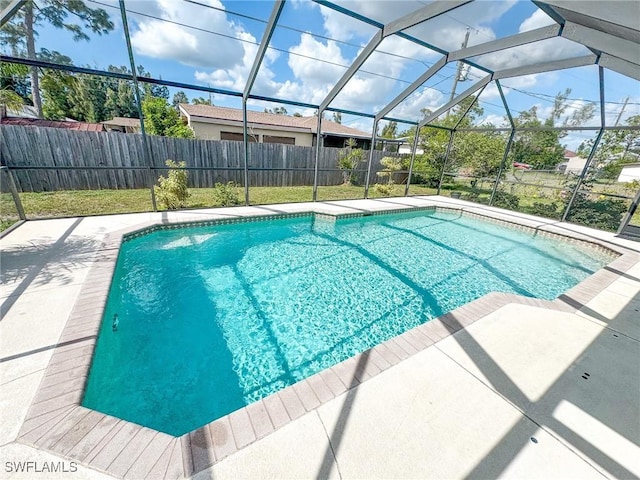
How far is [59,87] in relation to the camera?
16.5 ft

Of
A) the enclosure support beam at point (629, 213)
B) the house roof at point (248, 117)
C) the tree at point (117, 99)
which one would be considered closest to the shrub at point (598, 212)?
the enclosure support beam at point (629, 213)

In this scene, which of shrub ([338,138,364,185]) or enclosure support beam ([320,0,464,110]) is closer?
enclosure support beam ([320,0,464,110])

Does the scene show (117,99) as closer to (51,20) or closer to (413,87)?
(51,20)

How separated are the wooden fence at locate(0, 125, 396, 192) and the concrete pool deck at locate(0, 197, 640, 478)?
4.65 metres

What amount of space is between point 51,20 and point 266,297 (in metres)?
17.2

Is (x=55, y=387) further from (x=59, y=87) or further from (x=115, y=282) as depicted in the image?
(x=59, y=87)

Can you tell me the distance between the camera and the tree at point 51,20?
11.1m

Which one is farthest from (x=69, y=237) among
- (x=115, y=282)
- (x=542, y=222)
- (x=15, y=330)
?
(x=542, y=222)

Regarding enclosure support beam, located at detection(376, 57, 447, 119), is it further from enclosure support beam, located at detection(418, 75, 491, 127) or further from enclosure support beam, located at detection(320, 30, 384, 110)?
enclosure support beam, located at detection(320, 30, 384, 110)

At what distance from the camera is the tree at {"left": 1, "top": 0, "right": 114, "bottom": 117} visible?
1108cm

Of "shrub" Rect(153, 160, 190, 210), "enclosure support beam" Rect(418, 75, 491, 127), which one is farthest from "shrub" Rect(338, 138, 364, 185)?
"shrub" Rect(153, 160, 190, 210)

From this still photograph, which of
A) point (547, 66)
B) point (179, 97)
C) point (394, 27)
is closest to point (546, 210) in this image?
point (547, 66)

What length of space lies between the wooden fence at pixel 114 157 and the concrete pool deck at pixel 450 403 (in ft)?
15.3

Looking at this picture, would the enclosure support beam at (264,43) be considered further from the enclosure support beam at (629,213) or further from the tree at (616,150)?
the tree at (616,150)
